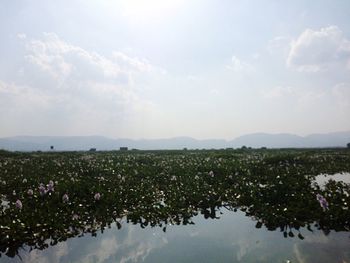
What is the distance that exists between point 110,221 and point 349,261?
6.94 m

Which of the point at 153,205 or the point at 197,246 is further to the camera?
the point at 153,205

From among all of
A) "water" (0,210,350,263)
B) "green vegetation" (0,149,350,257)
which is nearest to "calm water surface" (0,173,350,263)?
"water" (0,210,350,263)

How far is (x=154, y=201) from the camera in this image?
42.2 feet

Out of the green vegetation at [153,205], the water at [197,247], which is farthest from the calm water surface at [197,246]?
the green vegetation at [153,205]

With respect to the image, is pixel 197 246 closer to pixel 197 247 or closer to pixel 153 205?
pixel 197 247

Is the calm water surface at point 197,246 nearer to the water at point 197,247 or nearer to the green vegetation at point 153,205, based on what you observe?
the water at point 197,247

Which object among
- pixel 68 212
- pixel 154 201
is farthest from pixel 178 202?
pixel 68 212

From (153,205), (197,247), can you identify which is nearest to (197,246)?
(197,247)

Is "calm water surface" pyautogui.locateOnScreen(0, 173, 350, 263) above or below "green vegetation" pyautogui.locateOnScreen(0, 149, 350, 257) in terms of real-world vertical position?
below

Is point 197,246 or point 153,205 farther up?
point 153,205

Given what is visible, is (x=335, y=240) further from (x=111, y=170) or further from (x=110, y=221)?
(x=111, y=170)

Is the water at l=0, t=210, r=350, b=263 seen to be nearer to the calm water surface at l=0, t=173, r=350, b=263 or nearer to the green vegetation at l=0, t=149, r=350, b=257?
the calm water surface at l=0, t=173, r=350, b=263

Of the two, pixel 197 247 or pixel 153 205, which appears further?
pixel 153 205

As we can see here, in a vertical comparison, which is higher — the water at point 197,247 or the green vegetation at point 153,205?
the green vegetation at point 153,205
